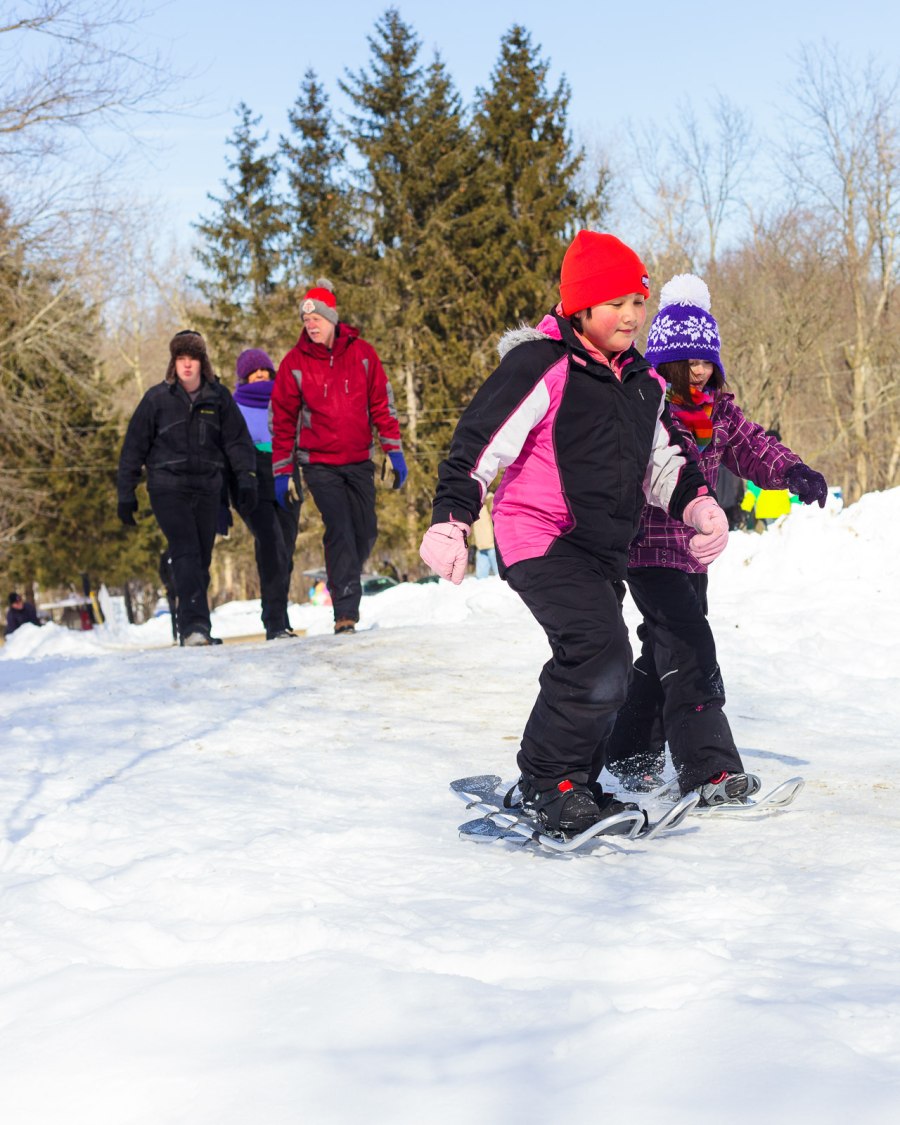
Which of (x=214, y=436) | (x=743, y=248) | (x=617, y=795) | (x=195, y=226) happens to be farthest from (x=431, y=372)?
(x=617, y=795)

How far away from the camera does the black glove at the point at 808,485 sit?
4.11m

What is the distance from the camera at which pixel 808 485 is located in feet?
13.5

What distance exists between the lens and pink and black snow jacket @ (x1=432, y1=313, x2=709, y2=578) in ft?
11.3

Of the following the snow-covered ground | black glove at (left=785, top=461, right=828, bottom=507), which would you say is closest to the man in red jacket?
the snow-covered ground

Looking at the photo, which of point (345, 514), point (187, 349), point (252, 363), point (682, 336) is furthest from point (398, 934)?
point (252, 363)

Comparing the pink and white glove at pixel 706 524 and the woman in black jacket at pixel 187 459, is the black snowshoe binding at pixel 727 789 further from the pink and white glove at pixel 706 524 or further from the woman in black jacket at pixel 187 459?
the woman in black jacket at pixel 187 459

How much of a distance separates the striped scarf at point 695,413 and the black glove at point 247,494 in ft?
13.8

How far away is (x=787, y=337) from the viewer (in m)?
35.8

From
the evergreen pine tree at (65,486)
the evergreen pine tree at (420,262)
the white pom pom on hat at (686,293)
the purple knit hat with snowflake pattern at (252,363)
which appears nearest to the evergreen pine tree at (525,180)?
the evergreen pine tree at (420,262)

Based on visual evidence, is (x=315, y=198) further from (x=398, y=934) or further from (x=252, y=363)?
(x=398, y=934)

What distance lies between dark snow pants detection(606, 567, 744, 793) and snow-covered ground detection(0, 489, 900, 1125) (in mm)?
250

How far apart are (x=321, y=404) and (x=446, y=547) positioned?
4.55 meters

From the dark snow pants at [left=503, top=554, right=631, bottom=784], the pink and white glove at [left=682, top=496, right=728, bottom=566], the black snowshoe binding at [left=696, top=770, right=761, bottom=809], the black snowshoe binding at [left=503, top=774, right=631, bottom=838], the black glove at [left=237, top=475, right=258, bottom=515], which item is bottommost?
the black snowshoe binding at [left=696, top=770, right=761, bottom=809]

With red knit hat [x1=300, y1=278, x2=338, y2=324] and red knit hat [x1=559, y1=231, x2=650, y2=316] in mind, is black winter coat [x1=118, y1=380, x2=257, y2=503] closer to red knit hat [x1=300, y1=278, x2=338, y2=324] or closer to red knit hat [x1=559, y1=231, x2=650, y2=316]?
red knit hat [x1=300, y1=278, x2=338, y2=324]
